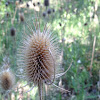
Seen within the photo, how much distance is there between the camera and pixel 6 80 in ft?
7.50

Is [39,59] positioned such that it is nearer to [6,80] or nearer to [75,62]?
[6,80]

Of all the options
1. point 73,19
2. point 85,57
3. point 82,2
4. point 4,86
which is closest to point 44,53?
point 4,86

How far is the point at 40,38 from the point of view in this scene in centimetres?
168

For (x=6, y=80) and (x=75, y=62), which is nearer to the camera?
(x=6, y=80)

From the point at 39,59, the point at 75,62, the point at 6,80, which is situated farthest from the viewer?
the point at 75,62

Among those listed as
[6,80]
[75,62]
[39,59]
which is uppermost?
[39,59]

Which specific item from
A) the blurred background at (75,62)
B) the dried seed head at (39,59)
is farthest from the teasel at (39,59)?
the blurred background at (75,62)

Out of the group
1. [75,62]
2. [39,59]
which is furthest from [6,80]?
[75,62]


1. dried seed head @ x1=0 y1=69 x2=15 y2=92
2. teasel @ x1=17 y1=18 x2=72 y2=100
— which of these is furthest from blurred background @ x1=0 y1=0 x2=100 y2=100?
teasel @ x1=17 y1=18 x2=72 y2=100

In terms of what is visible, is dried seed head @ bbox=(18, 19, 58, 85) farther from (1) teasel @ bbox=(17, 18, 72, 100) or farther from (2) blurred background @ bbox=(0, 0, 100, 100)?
(2) blurred background @ bbox=(0, 0, 100, 100)

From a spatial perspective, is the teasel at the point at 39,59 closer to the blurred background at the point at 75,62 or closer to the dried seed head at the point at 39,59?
the dried seed head at the point at 39,59

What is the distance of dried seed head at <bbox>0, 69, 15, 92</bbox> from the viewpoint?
2.26 meters

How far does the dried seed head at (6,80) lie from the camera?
2.26m

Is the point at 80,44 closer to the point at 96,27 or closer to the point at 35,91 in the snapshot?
the point at 96,27
